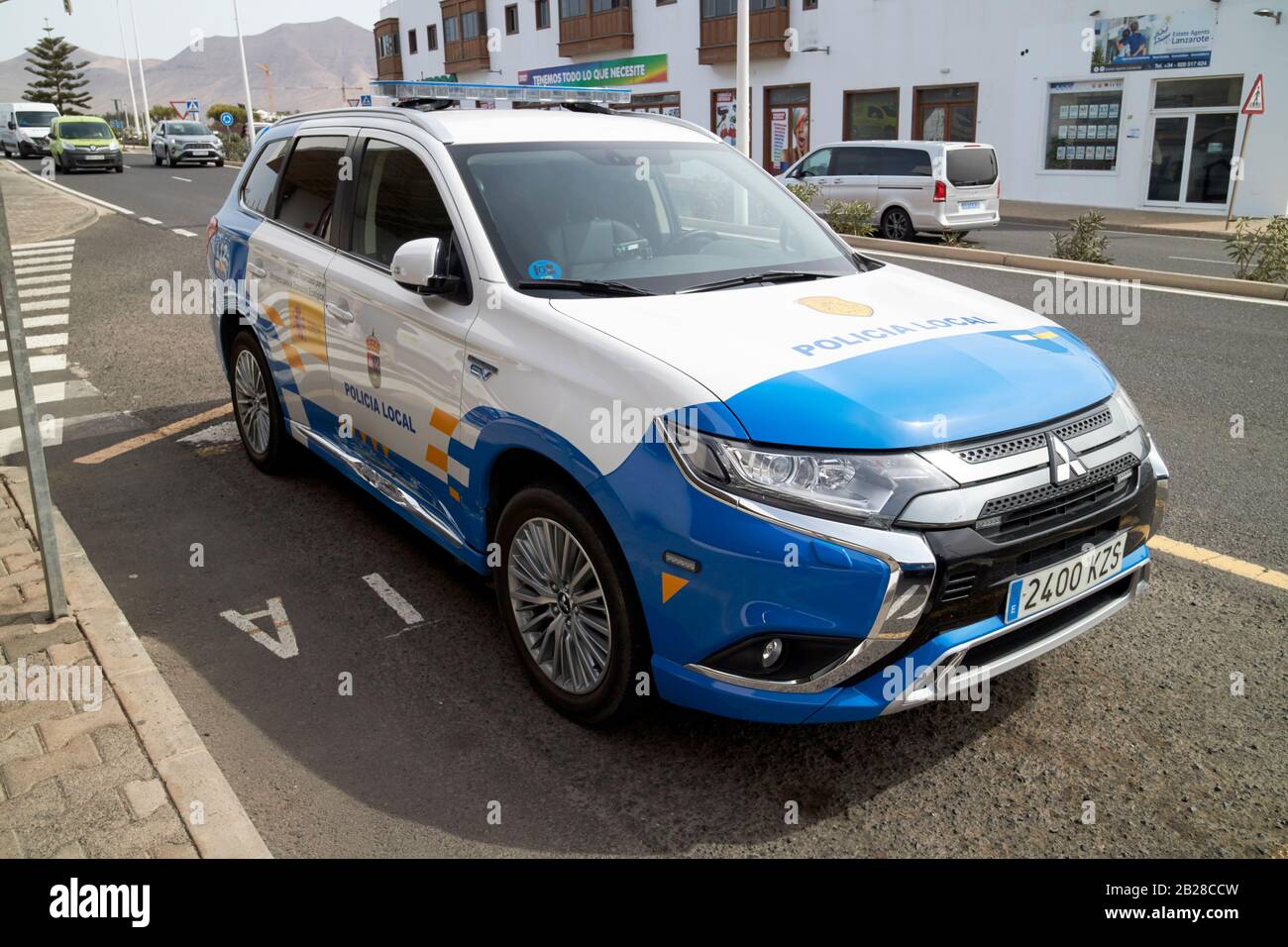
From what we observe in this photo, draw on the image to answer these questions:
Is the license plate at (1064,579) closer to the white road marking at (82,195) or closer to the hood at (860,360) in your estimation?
the hood at (860,360)

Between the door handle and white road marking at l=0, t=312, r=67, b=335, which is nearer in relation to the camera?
the door handle

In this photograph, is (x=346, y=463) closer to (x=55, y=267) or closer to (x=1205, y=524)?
(x=1205, y=524)

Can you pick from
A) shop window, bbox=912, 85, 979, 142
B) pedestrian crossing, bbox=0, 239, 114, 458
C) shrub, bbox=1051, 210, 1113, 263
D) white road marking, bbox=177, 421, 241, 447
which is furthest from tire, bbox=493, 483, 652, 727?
shop window, bbox=912, 85, 979, 142

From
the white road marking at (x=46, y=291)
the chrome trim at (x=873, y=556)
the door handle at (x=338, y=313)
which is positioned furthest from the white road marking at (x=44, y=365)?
the chrome trim at (x=873, y=556)

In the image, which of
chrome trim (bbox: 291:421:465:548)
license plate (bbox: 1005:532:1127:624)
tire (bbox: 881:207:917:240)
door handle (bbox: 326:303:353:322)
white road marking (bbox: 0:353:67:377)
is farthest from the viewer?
tire (bbox: 881:207:917:240)

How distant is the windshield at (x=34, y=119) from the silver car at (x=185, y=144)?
4987mm

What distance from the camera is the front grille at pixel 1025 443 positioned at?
2.95 meters

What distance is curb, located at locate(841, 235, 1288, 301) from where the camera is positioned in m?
11.4

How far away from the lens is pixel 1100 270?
1302 cm

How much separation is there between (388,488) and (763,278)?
6.00 ft

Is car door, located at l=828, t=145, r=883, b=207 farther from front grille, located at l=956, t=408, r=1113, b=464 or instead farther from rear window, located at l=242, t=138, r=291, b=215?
front grille, located at l=956, t=408, r=1113, b=464

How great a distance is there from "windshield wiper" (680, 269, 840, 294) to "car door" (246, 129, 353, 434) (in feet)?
6.45

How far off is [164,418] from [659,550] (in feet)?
19.2
